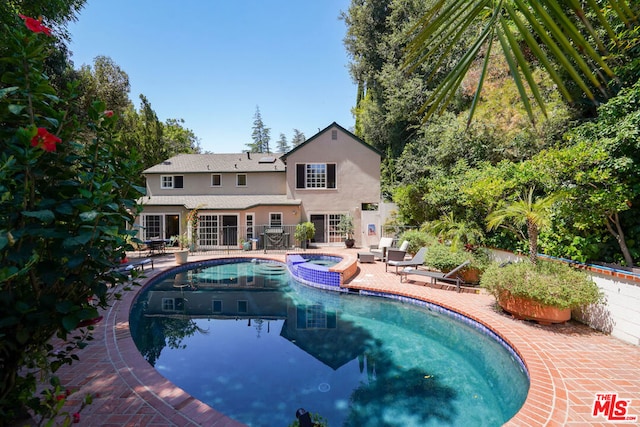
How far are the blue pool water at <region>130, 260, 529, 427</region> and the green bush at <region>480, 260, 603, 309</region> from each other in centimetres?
132

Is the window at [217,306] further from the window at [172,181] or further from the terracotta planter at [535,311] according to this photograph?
the window at [172,181]

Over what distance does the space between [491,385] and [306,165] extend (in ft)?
55.9

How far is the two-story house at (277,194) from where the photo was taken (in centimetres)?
1986

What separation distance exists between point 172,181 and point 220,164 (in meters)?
3.55

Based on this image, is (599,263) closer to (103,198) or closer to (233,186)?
(103,198)

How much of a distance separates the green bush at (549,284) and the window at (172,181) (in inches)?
812

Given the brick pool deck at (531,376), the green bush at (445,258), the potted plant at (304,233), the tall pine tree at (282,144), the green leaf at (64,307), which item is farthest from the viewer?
the tall pine tree at (282,144)

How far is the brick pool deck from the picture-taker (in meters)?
3.77

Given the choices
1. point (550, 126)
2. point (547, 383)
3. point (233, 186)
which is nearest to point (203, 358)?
point (547, 383)

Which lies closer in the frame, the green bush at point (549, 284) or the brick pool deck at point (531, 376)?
the brick pool deck at point (531, 376)

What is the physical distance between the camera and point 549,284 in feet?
20.9

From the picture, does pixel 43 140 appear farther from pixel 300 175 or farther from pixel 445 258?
pixel 300 175

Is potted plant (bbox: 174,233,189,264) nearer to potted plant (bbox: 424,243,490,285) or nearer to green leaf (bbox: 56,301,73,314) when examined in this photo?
potted plant (bbox: 424,243,490,285)

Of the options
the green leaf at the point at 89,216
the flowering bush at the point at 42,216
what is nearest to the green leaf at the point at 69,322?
the flowering bush at the point at 42,216
